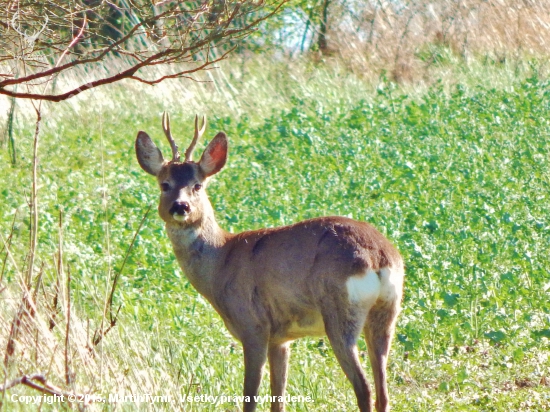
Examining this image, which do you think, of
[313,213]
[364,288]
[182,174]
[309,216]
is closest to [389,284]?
[364,288]

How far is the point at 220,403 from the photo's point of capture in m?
6.10

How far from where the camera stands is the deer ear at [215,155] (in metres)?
6.70

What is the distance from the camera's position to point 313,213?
9977 mm

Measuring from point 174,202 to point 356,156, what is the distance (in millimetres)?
6965

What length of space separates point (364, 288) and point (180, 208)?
4.67 ft

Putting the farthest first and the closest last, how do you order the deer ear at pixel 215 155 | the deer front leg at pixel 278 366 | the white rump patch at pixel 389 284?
the deer ear at pixel 215 155 → the deer front leg at pixel 278 366 → the white rump patch at pixel 389 284

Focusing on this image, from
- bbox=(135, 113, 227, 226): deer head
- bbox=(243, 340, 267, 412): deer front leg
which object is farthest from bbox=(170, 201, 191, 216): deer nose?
bbox=(243, 340, 267, 412): deer front leg

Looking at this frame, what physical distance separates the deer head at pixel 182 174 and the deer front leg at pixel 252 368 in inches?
39.0

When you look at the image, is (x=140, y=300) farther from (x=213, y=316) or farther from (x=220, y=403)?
(x=220, y=403)

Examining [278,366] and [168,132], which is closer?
[278,366]

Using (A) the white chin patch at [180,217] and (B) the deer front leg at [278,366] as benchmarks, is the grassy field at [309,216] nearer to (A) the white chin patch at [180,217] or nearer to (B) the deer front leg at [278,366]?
(B) the deer front leg at [278,366]

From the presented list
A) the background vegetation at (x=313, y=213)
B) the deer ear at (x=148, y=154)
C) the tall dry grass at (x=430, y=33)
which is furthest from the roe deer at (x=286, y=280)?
the tall dry grass at (x=430, y=33)

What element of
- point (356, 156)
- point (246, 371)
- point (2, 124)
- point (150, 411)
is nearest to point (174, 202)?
point (246, 371)

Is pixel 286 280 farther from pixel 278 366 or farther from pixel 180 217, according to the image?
pixel 180 217
